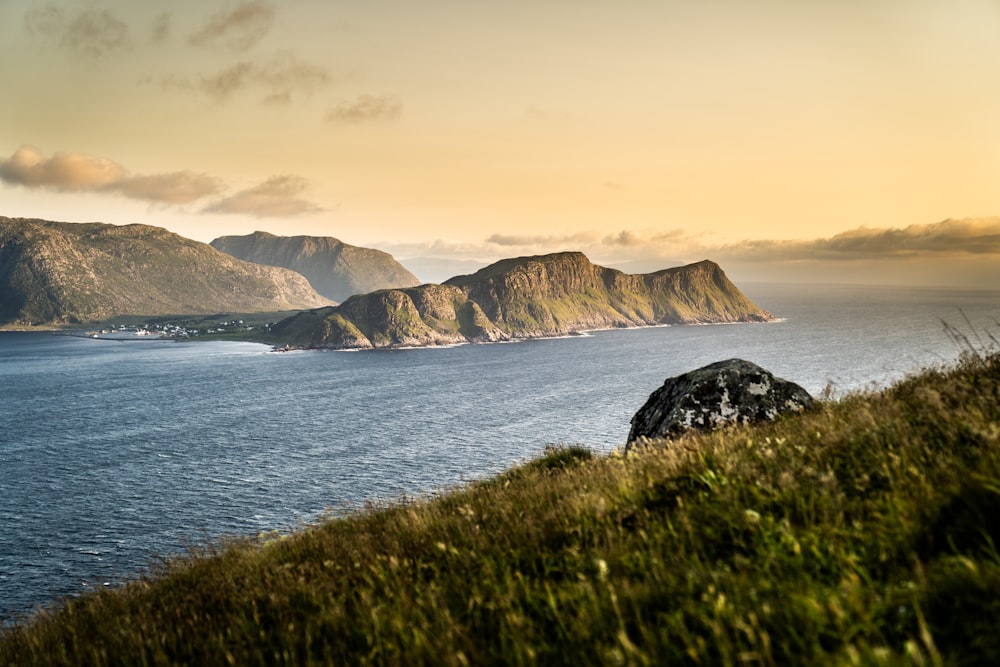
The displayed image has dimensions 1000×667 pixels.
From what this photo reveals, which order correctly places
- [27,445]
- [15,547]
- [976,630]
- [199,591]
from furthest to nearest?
1. [27,445]
2. [15,547]
3. [199,591]
4. [976,630]

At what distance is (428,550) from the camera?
21.4 feet

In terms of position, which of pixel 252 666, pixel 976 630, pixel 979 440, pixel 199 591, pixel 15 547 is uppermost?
pixel 979 440

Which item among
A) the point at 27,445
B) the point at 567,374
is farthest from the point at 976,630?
the point at 567,374

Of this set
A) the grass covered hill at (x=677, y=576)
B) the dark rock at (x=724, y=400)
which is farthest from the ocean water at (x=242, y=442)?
the grass covered hill at (x=677, y=576)

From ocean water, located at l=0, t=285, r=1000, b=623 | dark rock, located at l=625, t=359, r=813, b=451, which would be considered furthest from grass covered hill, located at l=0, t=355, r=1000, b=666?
ocean water, located at l=0, t=285, r=1000, b=623

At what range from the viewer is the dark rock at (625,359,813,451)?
636 inches

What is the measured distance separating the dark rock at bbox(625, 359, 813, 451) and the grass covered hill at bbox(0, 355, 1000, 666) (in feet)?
26.6

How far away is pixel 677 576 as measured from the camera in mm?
4223

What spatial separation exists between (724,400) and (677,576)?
540 inches

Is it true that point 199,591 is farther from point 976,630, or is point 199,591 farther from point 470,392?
point 470,392

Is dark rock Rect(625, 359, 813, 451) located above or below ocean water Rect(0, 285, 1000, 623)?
above

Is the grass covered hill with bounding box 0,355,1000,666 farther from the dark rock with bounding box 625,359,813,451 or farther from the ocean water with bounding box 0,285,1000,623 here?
the ocean water with bounding box 0,285,1000,623

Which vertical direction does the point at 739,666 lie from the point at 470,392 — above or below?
above

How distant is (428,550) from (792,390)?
13.8 meters
